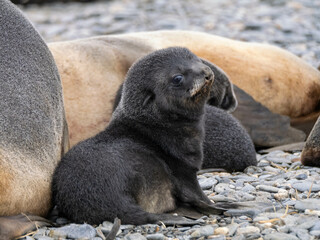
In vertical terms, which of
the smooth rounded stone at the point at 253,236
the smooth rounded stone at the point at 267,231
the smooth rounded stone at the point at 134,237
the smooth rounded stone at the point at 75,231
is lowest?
the smooth rounded stone at the point at 75,231

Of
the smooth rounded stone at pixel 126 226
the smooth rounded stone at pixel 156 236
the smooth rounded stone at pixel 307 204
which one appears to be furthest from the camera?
the smooth rounded stone at pixel 307 204

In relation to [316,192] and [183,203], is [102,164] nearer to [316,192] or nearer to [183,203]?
[183,203]

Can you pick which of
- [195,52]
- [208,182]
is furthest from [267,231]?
[195,52]

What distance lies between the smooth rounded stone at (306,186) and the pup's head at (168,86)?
0.85m

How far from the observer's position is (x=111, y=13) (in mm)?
15062

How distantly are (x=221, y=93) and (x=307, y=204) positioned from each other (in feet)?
8.73

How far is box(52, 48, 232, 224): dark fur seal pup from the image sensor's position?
374 cm

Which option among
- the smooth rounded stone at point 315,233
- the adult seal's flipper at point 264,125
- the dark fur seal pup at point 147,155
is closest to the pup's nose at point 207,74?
the dark fur seal pup at point 147,155

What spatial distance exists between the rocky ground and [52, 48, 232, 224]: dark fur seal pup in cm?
14

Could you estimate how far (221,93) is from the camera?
6.42 meters

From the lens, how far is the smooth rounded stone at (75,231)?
3.52 meters

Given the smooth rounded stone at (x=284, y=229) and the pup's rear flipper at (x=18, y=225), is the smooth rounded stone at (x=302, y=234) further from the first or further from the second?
the pup's rear flipper at (x=18, y=225)

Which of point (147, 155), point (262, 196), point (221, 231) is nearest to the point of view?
point (221, 231)

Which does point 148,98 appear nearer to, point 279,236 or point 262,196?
point 262,196
